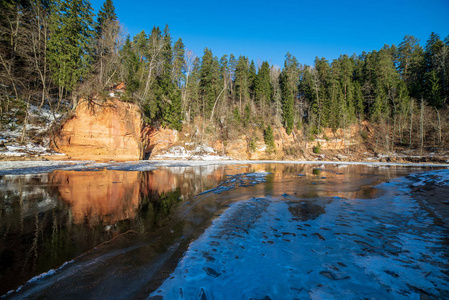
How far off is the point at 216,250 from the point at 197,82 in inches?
1559

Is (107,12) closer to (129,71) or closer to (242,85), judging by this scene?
(129,71)

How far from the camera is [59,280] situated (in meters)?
2.61

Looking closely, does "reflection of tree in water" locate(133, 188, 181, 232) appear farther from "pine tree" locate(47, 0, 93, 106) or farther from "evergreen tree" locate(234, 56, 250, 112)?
"evergreen tree" locate(234, 56, 250, 112)

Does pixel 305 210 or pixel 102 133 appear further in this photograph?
pixel 102 133

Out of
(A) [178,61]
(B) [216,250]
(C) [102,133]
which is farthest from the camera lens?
(A) [178,61]

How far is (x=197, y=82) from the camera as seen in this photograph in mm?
39125

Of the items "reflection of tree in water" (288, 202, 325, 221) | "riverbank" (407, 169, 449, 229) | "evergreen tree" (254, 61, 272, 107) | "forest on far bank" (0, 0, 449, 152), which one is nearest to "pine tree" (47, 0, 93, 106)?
"forest on far bank" (0, 0, 449, 152)

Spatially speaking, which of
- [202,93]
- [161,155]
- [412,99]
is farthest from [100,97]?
[412,99]

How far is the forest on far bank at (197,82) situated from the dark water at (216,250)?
21929mm

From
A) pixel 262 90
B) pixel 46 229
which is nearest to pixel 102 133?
pixel 46 229

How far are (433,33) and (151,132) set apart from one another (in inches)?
2954

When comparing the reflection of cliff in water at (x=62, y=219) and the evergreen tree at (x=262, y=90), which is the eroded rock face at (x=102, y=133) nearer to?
the reflection of cliff in water at (x=62, y=219)

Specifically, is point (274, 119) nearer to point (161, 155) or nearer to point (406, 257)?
point (161, 155)

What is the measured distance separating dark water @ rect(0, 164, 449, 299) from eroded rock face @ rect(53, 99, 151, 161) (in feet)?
52.7
